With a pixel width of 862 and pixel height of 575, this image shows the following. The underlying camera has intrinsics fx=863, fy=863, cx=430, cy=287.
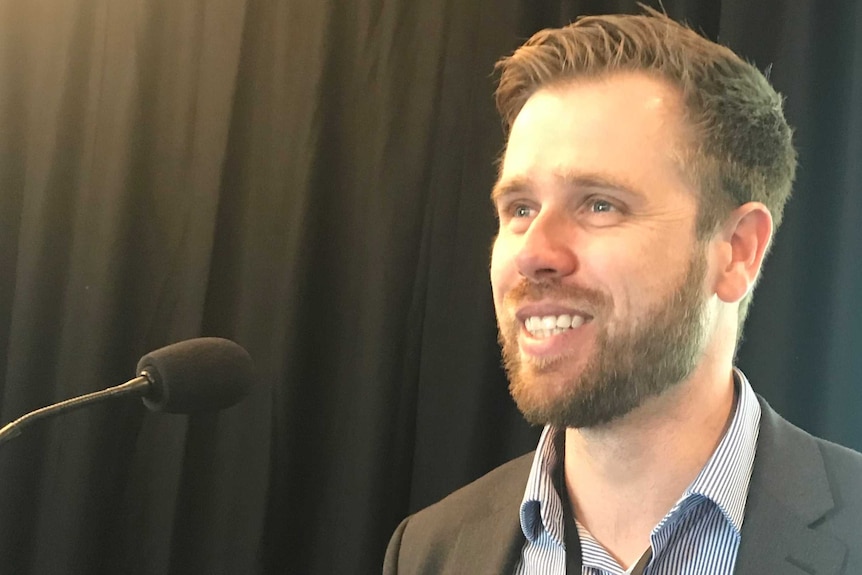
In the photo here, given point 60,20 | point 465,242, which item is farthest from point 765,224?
point 60,20

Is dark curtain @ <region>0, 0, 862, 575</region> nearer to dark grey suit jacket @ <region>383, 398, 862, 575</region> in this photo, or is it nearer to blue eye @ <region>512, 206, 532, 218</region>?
dark grey suit jacket @ <region>383, 398, 862, 575</region>

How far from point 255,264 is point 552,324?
866 mm

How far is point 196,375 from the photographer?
1064 millimetres

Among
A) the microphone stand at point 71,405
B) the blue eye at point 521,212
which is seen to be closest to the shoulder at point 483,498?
the blue eye at point 521,212

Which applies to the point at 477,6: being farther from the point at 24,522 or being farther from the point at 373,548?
the point at 24,522

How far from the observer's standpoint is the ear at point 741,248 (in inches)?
48.7

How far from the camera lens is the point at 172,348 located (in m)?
1.07

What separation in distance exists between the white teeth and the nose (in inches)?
2.2

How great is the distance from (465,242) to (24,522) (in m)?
1.09

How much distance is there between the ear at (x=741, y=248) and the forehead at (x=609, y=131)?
0.41 ft

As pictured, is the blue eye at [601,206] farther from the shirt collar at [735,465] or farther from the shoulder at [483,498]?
the shoulder at [483,498]

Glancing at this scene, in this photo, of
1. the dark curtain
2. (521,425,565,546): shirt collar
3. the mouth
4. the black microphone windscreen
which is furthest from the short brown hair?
the black microphone windscreen

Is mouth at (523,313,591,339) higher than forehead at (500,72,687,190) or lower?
lower

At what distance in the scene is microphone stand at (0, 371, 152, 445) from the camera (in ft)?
3.08
